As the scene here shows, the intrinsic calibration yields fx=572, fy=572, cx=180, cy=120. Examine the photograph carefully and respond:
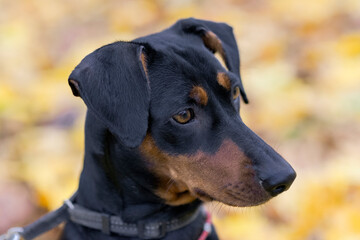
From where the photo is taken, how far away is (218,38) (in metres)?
3.45

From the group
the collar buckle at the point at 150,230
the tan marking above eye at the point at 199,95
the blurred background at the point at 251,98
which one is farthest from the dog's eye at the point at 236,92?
the blurred background at the point at 251,98

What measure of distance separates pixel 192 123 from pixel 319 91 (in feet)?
9.59

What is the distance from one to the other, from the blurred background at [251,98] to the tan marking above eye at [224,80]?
4.76 feet

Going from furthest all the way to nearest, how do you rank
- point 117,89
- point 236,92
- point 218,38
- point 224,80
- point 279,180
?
point 218,38
point 236,92
point 224,80
point 117,89
point 279,180

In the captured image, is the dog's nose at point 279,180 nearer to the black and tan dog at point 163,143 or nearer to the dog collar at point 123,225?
the black and tan dog at point 163,143

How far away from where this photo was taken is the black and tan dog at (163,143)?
2.75 metres

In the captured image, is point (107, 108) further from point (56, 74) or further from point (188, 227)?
point (56, 74)

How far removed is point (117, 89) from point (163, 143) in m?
0.37

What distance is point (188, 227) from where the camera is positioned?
10.5ft

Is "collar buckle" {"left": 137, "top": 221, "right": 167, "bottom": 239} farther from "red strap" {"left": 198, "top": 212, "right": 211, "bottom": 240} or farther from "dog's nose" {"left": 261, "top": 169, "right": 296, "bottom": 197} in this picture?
"dog's nose" {"left": 261, "top": 169, "right": 296, "bottom": 197}

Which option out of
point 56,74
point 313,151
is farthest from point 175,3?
point 313,151

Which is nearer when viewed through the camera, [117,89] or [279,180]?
[279,180]

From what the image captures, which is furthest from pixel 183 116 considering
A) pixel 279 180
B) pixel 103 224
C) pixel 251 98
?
pixel 251 98

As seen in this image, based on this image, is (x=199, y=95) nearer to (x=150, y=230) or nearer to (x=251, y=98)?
(x=150, y=230)
